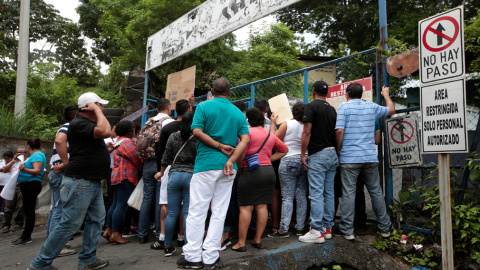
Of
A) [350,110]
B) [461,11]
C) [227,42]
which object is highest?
[227,42]

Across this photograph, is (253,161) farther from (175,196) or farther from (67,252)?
(67,252)

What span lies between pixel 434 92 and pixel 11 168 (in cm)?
751

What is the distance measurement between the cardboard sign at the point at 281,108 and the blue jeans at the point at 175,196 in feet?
5.98

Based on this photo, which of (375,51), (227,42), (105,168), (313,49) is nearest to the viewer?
(105,168)

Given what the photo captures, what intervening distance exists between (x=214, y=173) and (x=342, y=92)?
238 cm

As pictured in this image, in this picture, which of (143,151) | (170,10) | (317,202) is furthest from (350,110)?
(170,10)

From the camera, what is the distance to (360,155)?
376cm

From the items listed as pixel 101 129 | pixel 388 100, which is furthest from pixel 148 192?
pixel 388 100

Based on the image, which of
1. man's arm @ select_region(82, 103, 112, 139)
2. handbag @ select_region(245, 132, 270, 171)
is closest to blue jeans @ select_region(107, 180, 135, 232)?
man's arm @ select_region(82, 103, 112, 139)

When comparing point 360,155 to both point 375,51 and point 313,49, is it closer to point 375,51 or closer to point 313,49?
point 375,51

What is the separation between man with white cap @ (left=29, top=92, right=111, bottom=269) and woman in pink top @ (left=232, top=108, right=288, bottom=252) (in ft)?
4.82

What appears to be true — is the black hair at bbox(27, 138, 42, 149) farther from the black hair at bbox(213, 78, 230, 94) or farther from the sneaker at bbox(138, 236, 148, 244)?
the black hair at bbox(213, 78, 230, 94)

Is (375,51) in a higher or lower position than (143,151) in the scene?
higher

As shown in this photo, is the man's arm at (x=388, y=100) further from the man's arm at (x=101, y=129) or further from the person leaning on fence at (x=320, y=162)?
the man's arm at (x=101, y=129)
